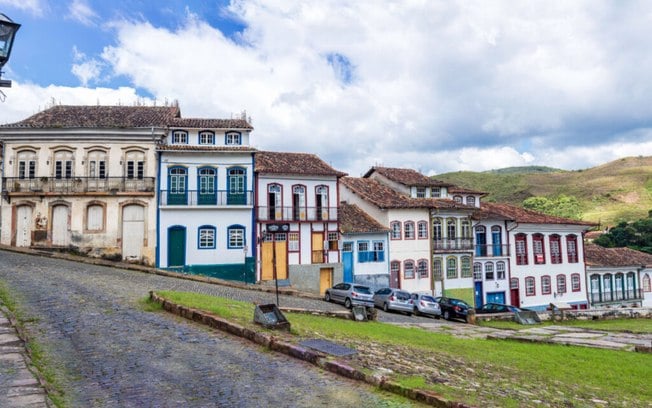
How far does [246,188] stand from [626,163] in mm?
131734

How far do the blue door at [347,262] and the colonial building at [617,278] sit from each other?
74.7 ft

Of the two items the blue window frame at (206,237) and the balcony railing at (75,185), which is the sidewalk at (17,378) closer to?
the blue window frame at (206,237)

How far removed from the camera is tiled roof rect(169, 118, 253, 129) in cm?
2945

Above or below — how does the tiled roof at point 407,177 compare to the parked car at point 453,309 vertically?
above

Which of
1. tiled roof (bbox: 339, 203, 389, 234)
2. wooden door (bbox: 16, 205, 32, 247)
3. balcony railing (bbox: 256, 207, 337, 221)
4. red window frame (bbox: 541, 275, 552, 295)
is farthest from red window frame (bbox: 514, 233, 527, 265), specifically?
wooden door (bbox: 16, 205, 32, 247)

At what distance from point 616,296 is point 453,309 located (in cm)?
2572

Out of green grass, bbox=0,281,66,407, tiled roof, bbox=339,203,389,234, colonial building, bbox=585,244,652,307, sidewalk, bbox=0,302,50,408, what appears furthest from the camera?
colonial building, bbox=585,244,652,307

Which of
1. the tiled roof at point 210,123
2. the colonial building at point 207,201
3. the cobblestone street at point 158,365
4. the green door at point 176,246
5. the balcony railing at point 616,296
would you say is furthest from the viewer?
the balcony railing at point 616,296

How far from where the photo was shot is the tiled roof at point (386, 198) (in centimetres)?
3419

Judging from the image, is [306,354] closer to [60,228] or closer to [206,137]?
[206,137]

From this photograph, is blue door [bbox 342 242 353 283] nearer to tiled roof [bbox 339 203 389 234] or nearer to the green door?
tiled roof [bbox 339 203 389 234]

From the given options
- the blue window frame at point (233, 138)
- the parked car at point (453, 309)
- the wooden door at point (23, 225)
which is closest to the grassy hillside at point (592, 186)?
the parked car at point (453, 309)

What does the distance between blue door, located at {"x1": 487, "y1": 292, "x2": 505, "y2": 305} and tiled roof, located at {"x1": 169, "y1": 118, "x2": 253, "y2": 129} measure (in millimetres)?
22395

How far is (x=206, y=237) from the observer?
1139 inches
